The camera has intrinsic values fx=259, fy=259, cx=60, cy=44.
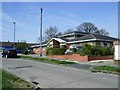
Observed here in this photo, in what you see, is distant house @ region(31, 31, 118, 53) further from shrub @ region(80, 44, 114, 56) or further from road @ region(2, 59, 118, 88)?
road @ region(2, 59, 118, 88)

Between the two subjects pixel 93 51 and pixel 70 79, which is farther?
pixel 93 51

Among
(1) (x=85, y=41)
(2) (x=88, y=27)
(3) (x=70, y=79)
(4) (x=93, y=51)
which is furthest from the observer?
(2) (x=88, y=27)

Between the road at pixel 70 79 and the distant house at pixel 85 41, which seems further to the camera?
the distant house at pixel 85 41

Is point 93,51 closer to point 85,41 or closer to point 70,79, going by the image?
point 85,41

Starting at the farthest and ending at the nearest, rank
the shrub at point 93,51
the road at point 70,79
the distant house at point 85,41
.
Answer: the distant house at point 85,41 < the shrub at point 93,51 < the road at point 70,79

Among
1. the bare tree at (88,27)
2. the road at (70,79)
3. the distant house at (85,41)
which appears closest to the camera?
the road at (70,79)

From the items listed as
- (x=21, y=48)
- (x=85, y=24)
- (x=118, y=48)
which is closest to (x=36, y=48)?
(x=21, y=48)

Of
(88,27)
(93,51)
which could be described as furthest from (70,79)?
(88,27)

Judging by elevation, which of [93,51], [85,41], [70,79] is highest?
[85,41]

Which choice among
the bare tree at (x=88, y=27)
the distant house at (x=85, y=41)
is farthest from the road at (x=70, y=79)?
the bare tree at (x=88, y=27)

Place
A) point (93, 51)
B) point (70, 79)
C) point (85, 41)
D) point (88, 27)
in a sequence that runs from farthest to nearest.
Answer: point (88, 27) → point (85, 41) → point (93, 51) → point (70, 79)

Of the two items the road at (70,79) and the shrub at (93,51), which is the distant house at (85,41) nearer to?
the shrub at (93,51)

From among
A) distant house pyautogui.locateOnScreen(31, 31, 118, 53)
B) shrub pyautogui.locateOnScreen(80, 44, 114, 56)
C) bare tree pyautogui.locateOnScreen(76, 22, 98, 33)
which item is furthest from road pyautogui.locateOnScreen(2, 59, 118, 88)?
bare tree pyautogui.locateOnScreen(76, 22, 98, 33)

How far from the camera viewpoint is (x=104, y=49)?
37.9 metres
